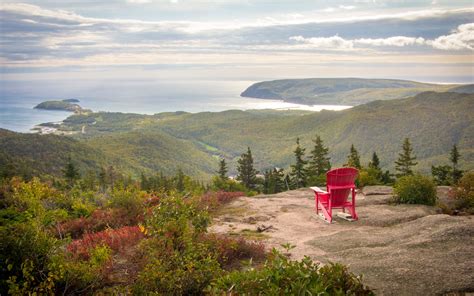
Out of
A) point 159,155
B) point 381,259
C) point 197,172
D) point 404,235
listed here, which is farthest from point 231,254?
point 159,155

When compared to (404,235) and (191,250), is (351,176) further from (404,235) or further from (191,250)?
(191,250)

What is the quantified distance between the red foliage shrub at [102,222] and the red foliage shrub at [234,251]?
14.1 ft

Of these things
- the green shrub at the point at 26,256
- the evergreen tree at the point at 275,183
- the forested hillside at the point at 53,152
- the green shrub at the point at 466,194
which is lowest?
the forested hillside at the point at 53,152

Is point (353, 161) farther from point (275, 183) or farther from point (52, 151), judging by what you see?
point (52, 151)

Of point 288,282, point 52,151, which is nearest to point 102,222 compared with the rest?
point 288,282

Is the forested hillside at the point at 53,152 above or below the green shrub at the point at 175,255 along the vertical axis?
below

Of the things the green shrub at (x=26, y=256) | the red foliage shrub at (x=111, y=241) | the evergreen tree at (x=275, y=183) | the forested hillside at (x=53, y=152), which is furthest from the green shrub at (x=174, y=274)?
the forested hillside at (x=53, y=152)

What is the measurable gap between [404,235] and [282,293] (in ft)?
18.5

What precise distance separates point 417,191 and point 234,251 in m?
7.36

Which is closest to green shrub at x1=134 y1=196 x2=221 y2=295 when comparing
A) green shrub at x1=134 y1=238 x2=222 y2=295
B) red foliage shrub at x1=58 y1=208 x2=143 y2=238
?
green shrub at x1=134 y1=238 x2=222 y2=295

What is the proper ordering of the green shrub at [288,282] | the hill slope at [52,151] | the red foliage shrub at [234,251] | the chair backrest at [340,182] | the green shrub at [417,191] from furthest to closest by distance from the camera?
1. the hill slope at [52,151]
2. the green shrub at [417,191]
3. the chair backrest at [340,182]
4. the red foliage shrub at [234,251]
5. the green shrub at [288,282]

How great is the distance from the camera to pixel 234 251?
8.15m

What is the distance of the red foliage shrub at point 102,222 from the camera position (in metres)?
11.5

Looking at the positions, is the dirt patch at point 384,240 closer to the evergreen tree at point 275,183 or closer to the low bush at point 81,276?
the low bush at point 81,276
